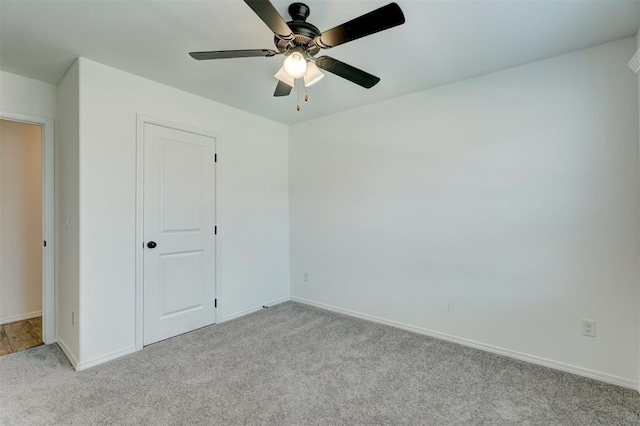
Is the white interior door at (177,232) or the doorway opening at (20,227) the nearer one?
the white interior door at (177,232)

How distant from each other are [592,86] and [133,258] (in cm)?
390

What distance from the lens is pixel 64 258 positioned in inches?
105

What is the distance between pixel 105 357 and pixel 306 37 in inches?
112

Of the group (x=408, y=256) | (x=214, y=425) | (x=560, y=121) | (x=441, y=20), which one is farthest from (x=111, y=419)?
(x=560, y=121)

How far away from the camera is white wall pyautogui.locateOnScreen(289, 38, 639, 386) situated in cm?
212

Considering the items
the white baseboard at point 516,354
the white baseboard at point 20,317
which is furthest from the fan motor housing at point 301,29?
the white baseboard at point 20,317

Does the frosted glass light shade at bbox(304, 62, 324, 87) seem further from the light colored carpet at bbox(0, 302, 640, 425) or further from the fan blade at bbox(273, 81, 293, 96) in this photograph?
the light colored carpet at bbox(0, 302, 640, 425)

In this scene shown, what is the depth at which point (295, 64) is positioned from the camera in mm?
1743

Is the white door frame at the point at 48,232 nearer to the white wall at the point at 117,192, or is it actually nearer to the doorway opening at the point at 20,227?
the white wall at the point at 117,192

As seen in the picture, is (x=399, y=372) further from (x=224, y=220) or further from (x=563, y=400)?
(x=224, y=220)

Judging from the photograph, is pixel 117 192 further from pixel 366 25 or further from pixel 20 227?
pixel 366 25

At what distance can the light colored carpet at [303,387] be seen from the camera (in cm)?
179

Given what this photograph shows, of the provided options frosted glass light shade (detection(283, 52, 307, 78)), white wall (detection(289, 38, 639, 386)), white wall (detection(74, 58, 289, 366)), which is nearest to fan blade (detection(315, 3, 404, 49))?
frosted glass light shade (detection(283, 52, 307, 78))

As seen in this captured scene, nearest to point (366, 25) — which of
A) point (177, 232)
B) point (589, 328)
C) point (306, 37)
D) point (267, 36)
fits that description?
point (306, 37)
